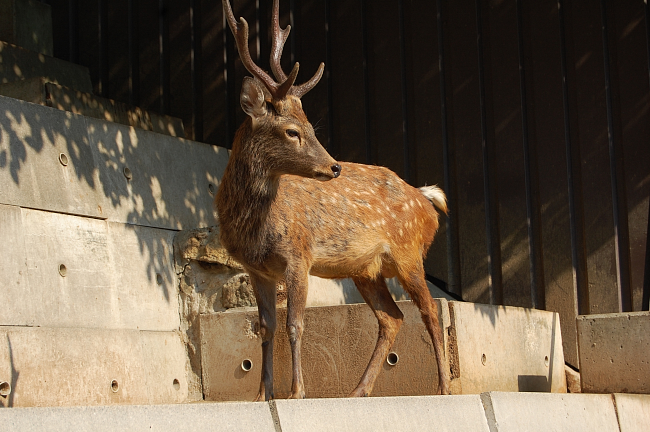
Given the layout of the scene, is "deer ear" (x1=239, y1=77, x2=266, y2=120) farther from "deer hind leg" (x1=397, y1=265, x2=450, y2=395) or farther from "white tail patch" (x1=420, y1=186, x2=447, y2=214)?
"white tail patch" (x1=420, y1=186, x2=447, y2=214)

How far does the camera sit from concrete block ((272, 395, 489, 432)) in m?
4.57

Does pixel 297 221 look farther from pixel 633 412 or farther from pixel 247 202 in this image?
pixel 633 412

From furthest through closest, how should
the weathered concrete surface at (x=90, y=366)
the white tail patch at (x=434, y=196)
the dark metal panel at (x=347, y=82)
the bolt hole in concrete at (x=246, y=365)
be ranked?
the dark metal panel at (x=347, y=82)
the bolt hole in concrete at (x=246, y=365)
the white tail patch at (x=434, y=196)
the weathered concrete surface at (x=90, y=366)

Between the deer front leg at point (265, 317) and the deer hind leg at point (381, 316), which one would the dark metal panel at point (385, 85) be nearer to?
the deer hind leg at point (381, 316)

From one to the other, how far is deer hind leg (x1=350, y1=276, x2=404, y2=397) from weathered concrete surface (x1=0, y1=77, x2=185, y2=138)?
4.44 metres

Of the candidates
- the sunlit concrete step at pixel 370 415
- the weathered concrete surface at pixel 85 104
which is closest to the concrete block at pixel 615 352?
the sunlit concrete step at pixel 370 415

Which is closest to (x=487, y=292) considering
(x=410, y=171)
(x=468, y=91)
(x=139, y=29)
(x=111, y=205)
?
(x=410, y=171)

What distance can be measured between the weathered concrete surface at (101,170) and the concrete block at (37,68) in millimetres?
2697

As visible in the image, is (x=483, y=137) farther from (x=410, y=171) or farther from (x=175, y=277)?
(x=175, y=277)

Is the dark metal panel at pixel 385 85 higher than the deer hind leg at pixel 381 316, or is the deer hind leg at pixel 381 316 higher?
the dark metal panel at pixel 385 85

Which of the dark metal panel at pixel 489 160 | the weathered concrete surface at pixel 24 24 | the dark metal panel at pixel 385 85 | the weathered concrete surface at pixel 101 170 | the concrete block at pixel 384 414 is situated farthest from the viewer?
the weathered concrete surface at pixel 24 24

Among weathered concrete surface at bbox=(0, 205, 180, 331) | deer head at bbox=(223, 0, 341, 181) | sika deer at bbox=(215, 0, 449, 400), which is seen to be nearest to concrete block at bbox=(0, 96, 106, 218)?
weathered concrete surface at bbox=(0, 205, 180, 331)

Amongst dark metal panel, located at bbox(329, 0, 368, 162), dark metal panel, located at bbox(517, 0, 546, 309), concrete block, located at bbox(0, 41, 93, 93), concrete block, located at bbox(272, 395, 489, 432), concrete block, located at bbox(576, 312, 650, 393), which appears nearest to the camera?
concrete block, located at bbox(272, 395, 489, 432)

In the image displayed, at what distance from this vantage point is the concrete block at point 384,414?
180 inches
